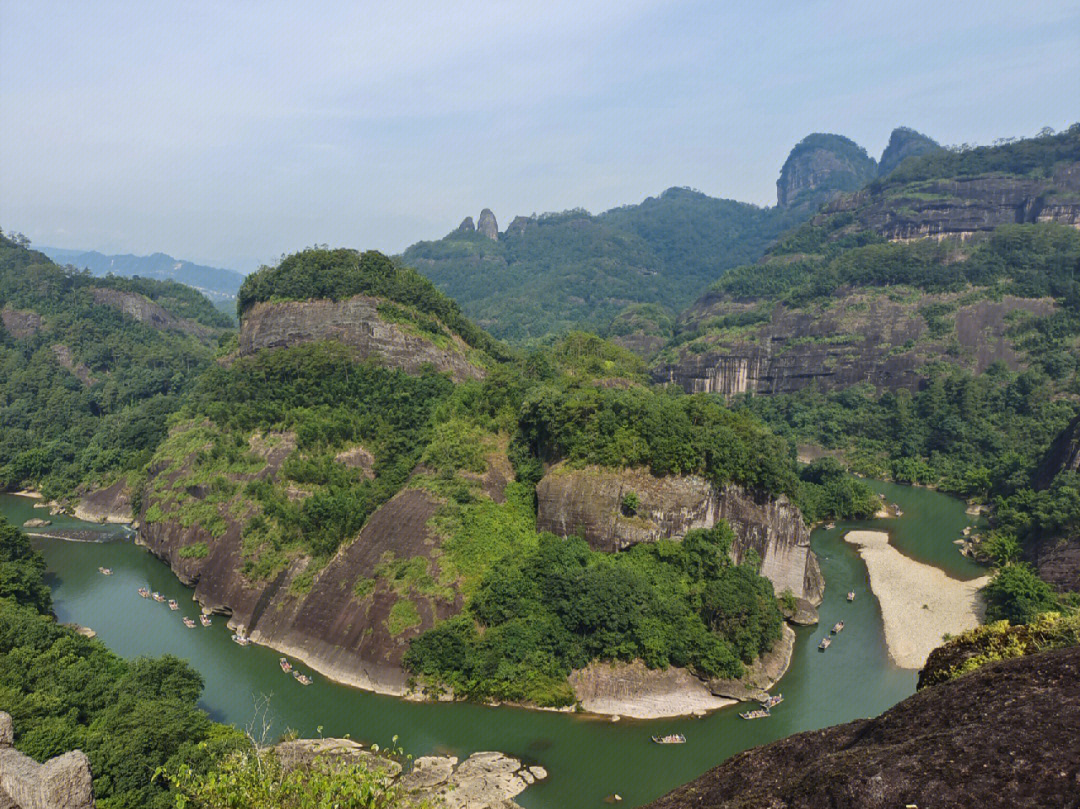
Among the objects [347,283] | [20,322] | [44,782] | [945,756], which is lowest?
[44,782]

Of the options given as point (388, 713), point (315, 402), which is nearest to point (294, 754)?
point (388, 713)

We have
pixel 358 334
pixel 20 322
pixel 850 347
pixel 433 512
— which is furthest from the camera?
pixel 20 322

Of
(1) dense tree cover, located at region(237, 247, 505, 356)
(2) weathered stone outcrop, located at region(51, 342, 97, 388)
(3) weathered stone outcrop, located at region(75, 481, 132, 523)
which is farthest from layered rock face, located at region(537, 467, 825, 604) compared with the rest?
(2) weathered stone outcrop, located at region(51, 342, 97, 388)

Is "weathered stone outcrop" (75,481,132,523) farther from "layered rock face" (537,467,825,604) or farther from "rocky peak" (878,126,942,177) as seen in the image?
"rocky peak" (878,126,942,177)

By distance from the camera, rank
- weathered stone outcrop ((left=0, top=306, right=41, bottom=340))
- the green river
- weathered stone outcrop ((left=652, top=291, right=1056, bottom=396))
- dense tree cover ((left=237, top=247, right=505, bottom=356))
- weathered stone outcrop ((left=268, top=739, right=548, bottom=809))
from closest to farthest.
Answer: weathered stone outcrop ((left=268, top=739, right=548, bottom=809)) → the green river → dense tree cover ((left=237, top=247, right=505, bottom=356)) → weathered stone outcrop ((left=652, top=291, right=1056, bottom=396)) → weathered stone outcrop ((left=0, top=306, right=41, bottom=340))

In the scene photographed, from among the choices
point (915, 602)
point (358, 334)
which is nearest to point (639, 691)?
point (915, 602)

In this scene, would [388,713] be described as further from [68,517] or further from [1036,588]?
[68,517]

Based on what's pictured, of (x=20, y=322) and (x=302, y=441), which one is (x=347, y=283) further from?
(x=20, y=322)
